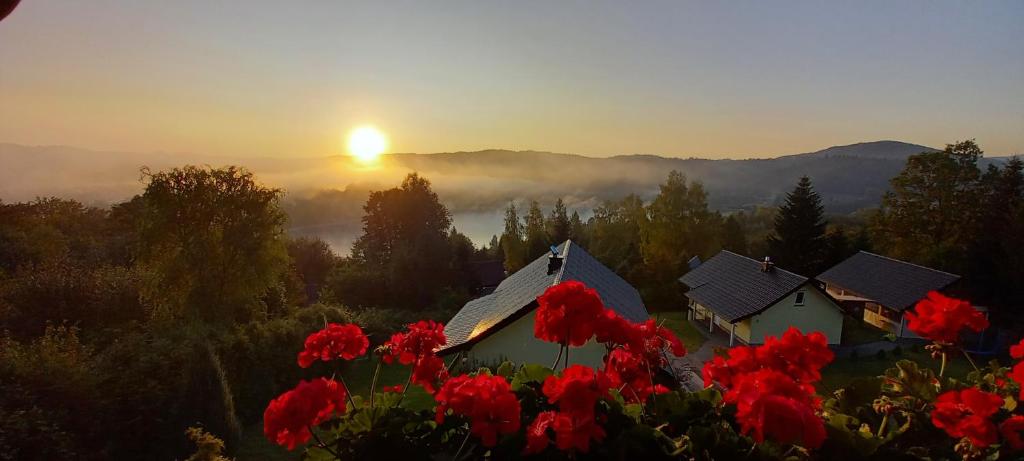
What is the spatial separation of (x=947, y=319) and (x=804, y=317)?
57.8 ft

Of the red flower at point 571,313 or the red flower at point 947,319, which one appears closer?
the red flower at point 571,313

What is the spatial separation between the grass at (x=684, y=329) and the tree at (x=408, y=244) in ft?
39.2

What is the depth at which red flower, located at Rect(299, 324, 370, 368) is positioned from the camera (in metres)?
2.62

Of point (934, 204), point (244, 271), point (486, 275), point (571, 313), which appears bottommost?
point (486, 275)

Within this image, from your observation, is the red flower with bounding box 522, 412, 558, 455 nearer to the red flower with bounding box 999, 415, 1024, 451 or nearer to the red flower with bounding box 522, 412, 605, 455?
the red flower with bounding box 522, 412, 605, 455

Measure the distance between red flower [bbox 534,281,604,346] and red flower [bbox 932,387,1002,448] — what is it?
145 centimetres

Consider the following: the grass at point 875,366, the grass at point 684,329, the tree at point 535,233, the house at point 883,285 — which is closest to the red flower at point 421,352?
the grass at point 875,366

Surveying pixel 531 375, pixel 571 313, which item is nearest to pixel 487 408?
pixel 531 375

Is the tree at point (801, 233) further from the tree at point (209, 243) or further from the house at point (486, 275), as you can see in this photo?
the tree at point (209, 243)

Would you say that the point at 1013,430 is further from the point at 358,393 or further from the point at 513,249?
the point at 513,249

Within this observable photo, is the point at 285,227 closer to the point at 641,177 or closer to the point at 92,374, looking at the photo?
the point at 92,374

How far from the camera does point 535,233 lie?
3322 centimetres

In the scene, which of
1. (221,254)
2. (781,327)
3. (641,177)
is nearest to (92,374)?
(221,254)

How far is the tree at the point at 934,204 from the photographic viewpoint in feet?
79.2
